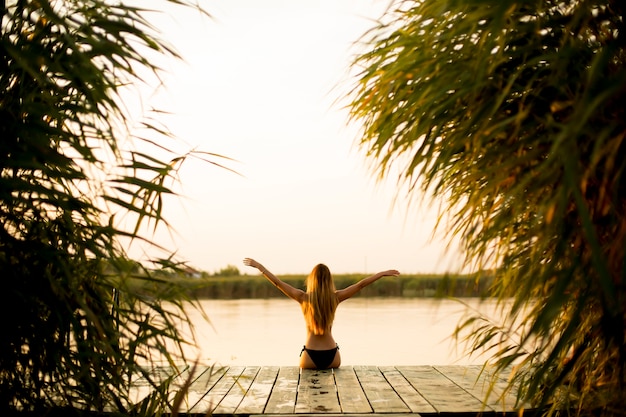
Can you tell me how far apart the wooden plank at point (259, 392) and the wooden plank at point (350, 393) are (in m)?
0.47

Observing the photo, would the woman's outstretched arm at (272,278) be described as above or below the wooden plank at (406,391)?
above

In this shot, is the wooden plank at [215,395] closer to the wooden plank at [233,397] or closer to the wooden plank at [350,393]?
the wooden plank at [233,397]

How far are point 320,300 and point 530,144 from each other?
3.57 m

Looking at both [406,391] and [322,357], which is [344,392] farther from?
[322,357]

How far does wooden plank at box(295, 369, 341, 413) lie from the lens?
3520 millimetres

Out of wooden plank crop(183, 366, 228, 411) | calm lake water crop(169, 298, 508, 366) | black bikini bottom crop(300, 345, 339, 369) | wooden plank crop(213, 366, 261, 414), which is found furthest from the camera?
calm lake water crop(169, 298, 508, 366)

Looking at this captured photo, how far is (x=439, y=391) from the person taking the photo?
4.00 m

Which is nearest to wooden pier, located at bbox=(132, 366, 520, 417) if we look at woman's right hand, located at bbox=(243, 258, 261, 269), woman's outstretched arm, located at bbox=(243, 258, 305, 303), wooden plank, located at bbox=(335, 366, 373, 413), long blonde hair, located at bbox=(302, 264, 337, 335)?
wooden plank, located at bbox=(335, 366, 373, 413)

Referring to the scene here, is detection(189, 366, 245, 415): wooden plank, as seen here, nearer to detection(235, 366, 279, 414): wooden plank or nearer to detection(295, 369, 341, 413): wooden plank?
detection(235, 366, 279, 414): wooden plank

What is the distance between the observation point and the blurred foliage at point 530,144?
1.70 m

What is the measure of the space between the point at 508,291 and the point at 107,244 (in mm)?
1363

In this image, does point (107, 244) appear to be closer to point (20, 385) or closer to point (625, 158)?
point (20, 385)

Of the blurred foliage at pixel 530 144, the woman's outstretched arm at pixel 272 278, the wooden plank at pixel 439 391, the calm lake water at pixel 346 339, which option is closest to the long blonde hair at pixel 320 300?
the woman's outstretched arm at pixel 272 278

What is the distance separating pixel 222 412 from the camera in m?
3.38
